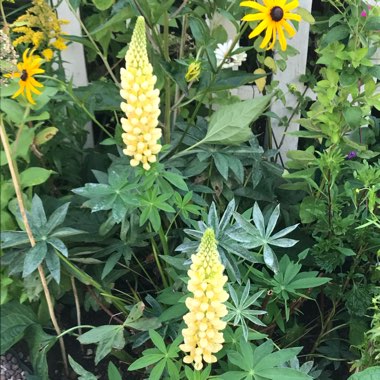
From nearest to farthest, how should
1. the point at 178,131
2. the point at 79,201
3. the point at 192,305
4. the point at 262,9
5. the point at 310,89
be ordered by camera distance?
the point at 192,305
the point at 262,9
the point at 79,201
the point at 178,131
the point at 310,89

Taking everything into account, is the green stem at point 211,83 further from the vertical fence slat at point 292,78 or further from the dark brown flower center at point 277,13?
the vertical fence slat at point 292,78

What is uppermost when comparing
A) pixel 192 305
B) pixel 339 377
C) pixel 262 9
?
pixel 262 9

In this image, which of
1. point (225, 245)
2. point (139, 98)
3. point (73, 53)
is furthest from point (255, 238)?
point (73, 53)

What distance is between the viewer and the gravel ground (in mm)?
1289

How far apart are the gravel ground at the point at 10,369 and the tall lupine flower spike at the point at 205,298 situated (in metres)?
0.62

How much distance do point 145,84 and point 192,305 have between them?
0.38m

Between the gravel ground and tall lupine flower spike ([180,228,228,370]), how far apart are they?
2.04 feet

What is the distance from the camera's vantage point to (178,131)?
153 cm

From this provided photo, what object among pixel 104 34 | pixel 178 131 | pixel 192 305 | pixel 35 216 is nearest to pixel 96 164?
pixel 178 131

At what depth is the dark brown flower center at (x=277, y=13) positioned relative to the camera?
1225mm

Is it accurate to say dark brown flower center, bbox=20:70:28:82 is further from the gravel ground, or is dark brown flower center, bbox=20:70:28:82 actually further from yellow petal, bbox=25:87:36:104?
the gravel ground

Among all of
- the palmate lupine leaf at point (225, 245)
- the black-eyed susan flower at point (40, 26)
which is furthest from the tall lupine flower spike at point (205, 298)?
the black-eyed susan flower at point (40, 26)

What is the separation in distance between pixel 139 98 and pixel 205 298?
358mm

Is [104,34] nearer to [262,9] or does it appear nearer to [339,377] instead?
[262,9]
